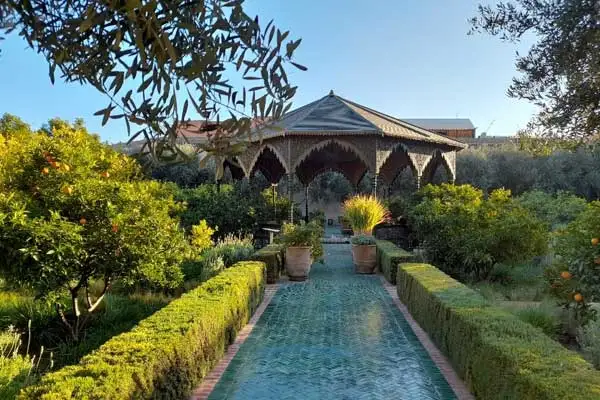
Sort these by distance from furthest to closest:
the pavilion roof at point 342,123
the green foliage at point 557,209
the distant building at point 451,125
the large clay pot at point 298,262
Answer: the distant building at point 451,125
the green foliage at point 557,209
the pavilion roof at point 342,123
the large clay pot at point 298,262

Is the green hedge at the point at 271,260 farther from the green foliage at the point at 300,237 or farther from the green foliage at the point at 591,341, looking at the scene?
the green foliage at the point at 591,341

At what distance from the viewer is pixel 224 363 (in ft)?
18.4

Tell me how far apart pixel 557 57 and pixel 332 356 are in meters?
3.63

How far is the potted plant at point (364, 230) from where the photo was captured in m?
12.2

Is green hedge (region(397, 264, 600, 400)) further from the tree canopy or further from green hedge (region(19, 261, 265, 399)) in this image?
green hedge (region(19, 261, 265, 399))

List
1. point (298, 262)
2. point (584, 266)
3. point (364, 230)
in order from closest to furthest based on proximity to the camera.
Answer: point (584, 266), point (298, 262), point (364, 230)

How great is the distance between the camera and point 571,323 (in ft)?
22.1

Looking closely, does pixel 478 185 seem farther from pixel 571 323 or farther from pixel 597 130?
pixel 597 130

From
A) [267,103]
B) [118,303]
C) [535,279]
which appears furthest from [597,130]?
[118,303]

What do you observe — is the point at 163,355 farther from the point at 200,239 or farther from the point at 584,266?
the point at 200,239

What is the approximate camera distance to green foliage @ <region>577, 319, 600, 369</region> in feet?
17.4


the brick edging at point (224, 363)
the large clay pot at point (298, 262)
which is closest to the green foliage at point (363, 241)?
the large clay pot at point (298, 262)

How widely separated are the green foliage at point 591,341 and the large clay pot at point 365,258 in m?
6.32

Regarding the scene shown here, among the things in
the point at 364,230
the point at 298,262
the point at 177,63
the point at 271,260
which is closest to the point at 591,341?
the point at 177,63
